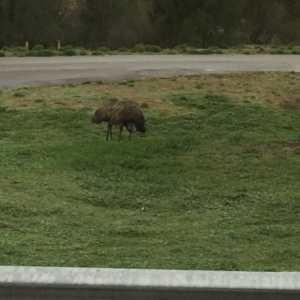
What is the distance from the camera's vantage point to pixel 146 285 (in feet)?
8.42

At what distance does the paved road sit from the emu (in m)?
6.04

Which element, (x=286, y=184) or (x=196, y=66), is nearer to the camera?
(x=286, y=184)

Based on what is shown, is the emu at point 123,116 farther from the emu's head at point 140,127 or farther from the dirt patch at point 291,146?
the dirt patch at point 291,146

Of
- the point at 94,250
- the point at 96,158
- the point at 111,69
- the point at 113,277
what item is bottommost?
the point at 111,69

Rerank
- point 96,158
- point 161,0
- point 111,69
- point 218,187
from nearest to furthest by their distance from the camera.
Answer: point 218,187
point 96,158
point 111,69
point 161,0

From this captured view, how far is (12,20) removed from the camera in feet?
119

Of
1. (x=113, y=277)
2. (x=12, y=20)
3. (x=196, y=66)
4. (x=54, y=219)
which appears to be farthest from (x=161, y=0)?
(x=113, y=277)

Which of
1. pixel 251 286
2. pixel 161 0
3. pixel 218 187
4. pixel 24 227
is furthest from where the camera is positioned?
pixel 161 0

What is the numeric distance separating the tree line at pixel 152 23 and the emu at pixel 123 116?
23.8m

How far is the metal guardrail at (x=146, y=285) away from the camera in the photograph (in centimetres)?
257

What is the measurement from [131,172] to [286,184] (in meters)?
2.03

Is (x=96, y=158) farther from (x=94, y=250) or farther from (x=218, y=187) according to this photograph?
(x=94, y=250)

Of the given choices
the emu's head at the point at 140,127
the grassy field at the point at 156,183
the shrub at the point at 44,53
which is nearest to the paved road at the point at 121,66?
the shrub at the point at 44,53

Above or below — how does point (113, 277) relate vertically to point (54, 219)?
above
